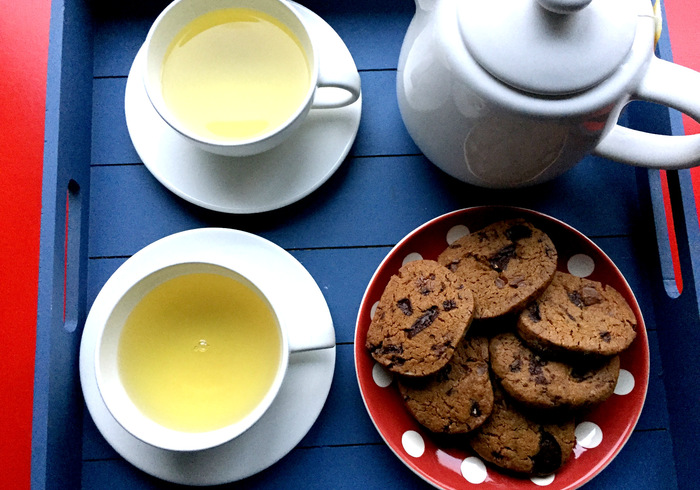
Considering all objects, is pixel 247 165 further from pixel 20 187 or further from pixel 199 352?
pixel 20 187

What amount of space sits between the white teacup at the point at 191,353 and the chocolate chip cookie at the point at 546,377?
230 millimetres

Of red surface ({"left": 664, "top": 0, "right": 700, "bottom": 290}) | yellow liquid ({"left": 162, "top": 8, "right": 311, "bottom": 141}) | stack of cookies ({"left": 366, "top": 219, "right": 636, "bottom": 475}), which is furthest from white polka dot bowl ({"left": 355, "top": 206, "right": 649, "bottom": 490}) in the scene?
red surface ({"left": 664, "top": 0, "right": 700, "bottom": 290})

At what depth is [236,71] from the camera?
0.88 metres

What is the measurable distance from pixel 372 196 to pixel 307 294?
0.59ft

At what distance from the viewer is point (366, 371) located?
0.87 metres

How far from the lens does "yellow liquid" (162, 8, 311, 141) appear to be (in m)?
0.86

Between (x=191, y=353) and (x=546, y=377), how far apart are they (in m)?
0.47

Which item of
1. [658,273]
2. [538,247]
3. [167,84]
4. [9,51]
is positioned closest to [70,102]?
[167,84]

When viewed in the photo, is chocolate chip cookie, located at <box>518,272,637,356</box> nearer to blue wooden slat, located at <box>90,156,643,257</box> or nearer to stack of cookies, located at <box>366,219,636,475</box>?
stack of cookies, located at <box>366,219,636,475</box>

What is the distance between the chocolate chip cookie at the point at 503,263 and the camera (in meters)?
0.83

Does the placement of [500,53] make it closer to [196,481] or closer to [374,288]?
[374,288]

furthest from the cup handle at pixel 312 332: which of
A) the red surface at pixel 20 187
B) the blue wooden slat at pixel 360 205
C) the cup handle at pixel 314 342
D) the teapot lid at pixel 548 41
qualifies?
the red surface at pixel 20 187

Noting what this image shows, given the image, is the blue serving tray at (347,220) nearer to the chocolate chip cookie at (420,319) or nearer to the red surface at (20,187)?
the chocolate chip cookie at (420,319)

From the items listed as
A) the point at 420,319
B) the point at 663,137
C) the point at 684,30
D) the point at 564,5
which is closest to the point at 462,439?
the point at 420,319
